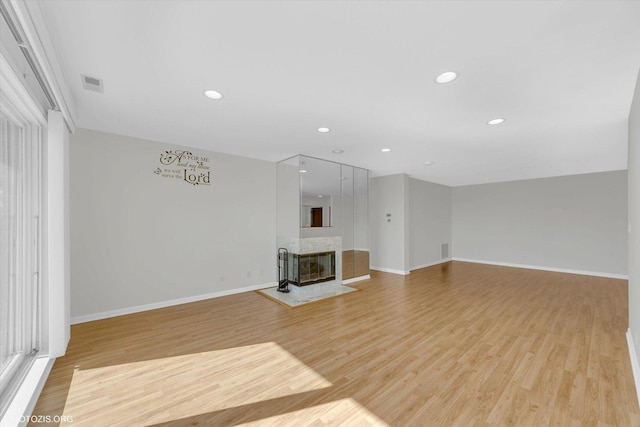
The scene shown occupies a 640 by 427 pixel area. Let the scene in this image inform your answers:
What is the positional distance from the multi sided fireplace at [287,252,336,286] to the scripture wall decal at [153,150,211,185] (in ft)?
7.11

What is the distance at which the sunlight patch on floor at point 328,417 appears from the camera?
69.6 inches

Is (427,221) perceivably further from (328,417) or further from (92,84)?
(92,84)

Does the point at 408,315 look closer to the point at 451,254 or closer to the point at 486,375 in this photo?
the point at 486,375

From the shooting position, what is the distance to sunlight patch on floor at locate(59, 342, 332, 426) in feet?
6.21

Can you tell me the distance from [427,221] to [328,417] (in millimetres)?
6997

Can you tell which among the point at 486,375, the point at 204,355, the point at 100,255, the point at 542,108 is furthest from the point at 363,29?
the point at 100,255

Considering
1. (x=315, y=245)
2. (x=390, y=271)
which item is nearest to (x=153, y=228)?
(x=315, y=245)

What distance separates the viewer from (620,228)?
20.5 ft

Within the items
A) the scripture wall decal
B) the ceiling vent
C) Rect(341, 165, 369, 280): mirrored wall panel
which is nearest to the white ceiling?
the ceiling vent

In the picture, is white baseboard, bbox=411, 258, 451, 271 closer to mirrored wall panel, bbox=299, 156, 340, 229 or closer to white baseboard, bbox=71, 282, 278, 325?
mirrored wall panel, bbox=299, 156, 340, 229

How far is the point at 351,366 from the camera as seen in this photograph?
2455 mm

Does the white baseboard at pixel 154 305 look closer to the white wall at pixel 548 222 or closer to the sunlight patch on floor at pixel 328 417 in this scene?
the sunlight patch on floor at pixel 328 417

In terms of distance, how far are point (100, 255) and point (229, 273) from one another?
1892 mm

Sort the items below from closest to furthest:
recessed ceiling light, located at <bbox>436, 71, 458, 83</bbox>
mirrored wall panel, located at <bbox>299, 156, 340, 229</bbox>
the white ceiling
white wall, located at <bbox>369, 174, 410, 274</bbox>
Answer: the white ceiling, recessed ceiling light, located at <bbox>436, 71, 458, 83</bbox>, mirrored wall panel, located at <bbox>299, 156, 340, 229</bbox>, white wall, located at <bbox>369, 174, 410, 274</bbox>
